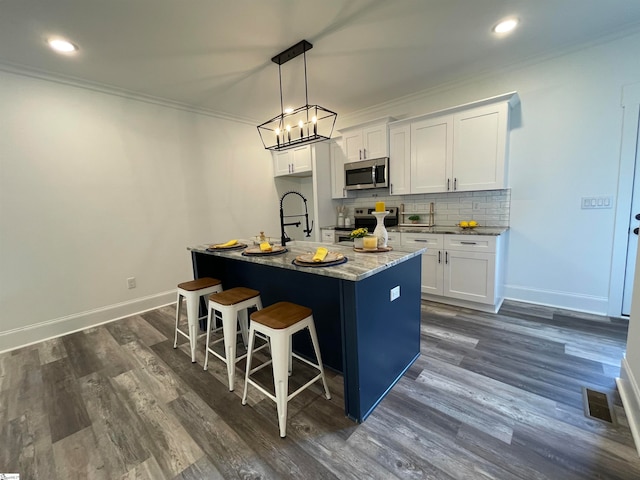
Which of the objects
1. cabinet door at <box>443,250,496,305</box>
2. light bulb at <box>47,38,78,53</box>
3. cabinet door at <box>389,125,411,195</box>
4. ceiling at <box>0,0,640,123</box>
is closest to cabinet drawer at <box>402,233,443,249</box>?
cabinet door at <box>443,250,496,305</box>

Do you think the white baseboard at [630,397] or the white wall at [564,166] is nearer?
the white baseboard at [630,397]

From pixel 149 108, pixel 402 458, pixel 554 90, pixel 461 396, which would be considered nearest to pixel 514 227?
pixel 554 90

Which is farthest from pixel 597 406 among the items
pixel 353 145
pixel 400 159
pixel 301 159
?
pixel 301 159

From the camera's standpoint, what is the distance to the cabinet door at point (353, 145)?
4035 millimetres

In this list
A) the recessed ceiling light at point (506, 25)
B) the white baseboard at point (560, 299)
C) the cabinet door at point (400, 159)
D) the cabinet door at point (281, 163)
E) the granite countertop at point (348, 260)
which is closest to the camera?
the granite countertop at point (348, 260)

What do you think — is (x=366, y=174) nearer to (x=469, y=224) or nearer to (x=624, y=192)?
(x=469, y=224)

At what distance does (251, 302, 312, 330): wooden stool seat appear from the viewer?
156 cm

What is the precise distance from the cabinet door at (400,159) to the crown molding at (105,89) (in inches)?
95.8

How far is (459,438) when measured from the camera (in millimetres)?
1462

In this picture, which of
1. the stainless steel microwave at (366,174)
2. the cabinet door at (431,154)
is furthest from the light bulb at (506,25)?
the stainless steel microwave at (366,174)

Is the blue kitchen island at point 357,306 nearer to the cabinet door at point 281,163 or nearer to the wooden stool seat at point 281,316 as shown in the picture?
the wooden stool seat at point 281,316

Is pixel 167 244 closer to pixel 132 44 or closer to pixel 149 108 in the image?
pixel 149 108

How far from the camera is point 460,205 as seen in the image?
11.5ft

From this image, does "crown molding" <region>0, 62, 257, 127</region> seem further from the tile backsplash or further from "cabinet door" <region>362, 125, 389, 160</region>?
the tile backsplash
